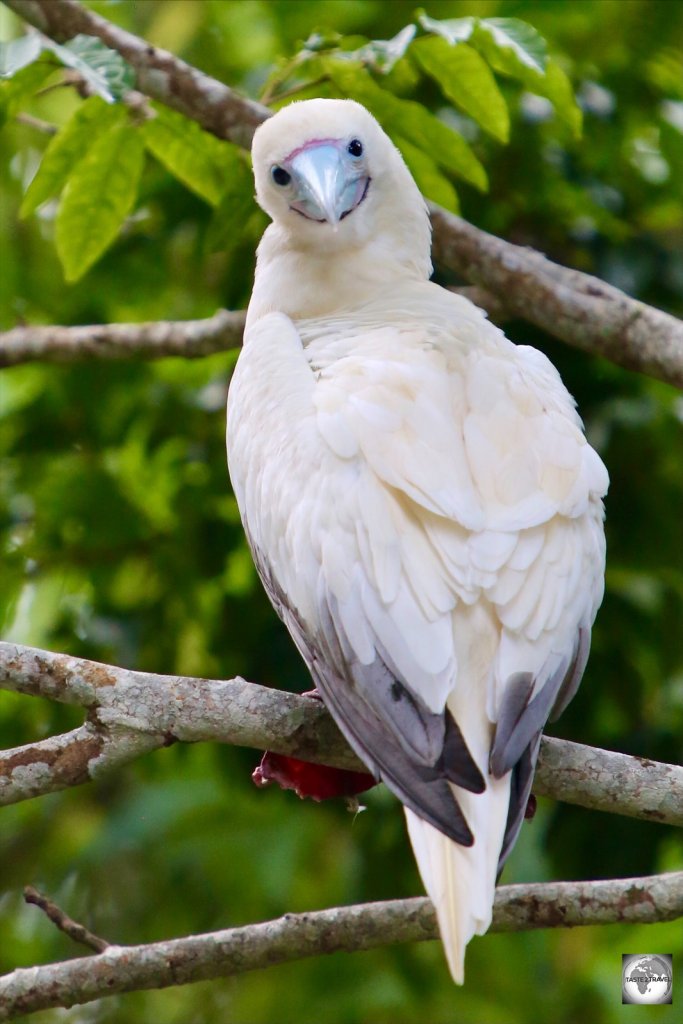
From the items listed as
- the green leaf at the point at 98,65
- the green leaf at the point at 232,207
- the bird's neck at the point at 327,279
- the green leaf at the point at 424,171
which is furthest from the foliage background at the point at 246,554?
the green leaf at the point at 98,65

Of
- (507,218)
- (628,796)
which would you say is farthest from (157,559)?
(628,796)

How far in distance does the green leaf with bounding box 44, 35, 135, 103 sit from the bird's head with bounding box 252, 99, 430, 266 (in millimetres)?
549

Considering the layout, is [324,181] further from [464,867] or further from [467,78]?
[464,867]

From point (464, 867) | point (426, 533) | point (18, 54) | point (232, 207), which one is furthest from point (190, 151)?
point (464, 867)

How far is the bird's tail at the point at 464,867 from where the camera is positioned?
2.69 meters

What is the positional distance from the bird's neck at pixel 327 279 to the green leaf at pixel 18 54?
0.99 meters

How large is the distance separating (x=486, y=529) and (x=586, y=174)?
2.87 meters

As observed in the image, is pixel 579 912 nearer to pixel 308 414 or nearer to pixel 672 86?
pixel 308 414

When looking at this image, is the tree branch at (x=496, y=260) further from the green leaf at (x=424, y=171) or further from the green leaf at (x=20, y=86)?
the green leaf at (x=20, y=86)

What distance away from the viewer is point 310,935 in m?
3.18

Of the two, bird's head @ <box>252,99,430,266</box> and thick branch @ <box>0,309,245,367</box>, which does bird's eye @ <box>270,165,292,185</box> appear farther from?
thick branch @ <box>0,309,245,367</box>

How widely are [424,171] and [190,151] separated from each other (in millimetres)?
767

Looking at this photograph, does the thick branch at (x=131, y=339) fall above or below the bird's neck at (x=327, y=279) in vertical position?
below

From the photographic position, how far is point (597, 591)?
3354 mm
